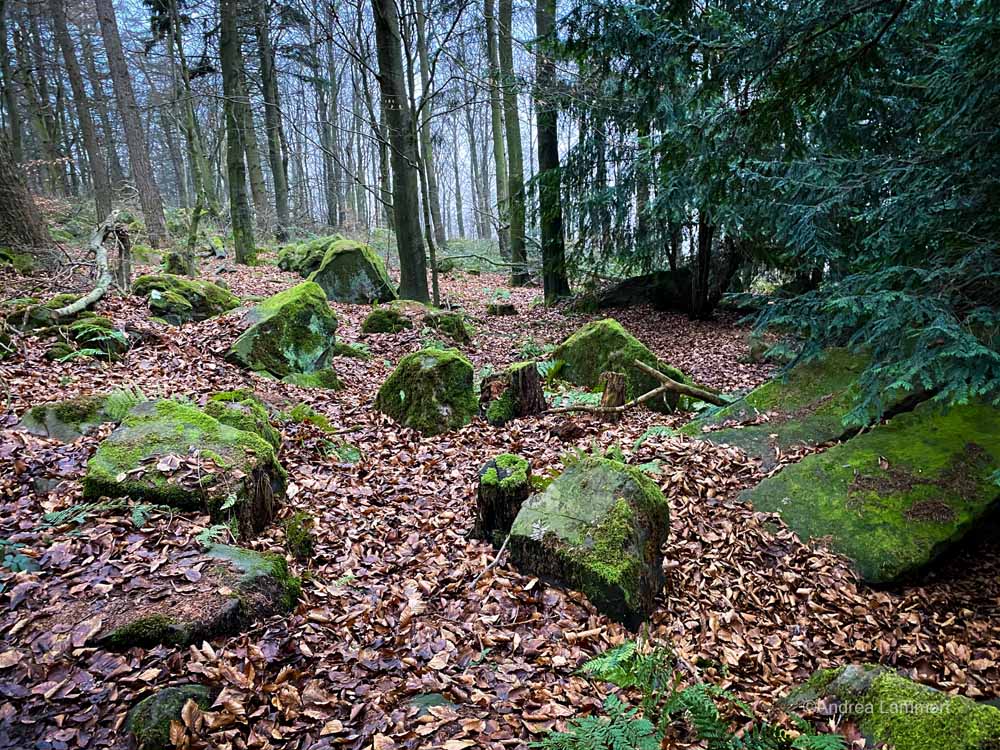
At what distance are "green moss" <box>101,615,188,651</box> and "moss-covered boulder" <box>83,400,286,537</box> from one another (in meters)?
1.01

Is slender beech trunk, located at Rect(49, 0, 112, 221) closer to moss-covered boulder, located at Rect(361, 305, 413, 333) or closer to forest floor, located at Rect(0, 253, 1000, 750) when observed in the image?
moss-covered boulder, located at Rect(361, 305, 413, 333)

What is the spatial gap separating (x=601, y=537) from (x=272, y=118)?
78.3ft

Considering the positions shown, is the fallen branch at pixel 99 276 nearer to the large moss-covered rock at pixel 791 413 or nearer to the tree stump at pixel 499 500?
the tree stump at pixel 499 500

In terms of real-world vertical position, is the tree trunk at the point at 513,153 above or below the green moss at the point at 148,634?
above

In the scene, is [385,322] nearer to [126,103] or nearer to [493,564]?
[493,564]

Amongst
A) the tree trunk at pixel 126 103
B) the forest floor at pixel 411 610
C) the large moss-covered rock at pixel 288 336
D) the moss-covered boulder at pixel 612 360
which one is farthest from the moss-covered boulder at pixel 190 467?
the tree trunk at pixel 126 103

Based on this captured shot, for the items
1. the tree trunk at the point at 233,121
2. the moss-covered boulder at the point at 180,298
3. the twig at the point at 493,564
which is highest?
the tree trunk at the point at 233,121

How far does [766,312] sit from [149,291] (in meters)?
8.88

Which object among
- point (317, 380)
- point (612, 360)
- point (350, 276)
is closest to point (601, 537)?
point (612, 360)

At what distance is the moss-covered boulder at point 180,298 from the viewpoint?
27.3 ft

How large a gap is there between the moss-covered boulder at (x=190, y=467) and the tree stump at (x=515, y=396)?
287 centimetres

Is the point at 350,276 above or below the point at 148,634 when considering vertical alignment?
above

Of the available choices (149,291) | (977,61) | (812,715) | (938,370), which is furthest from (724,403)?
(149,291)

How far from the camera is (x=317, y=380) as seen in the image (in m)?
7.39
